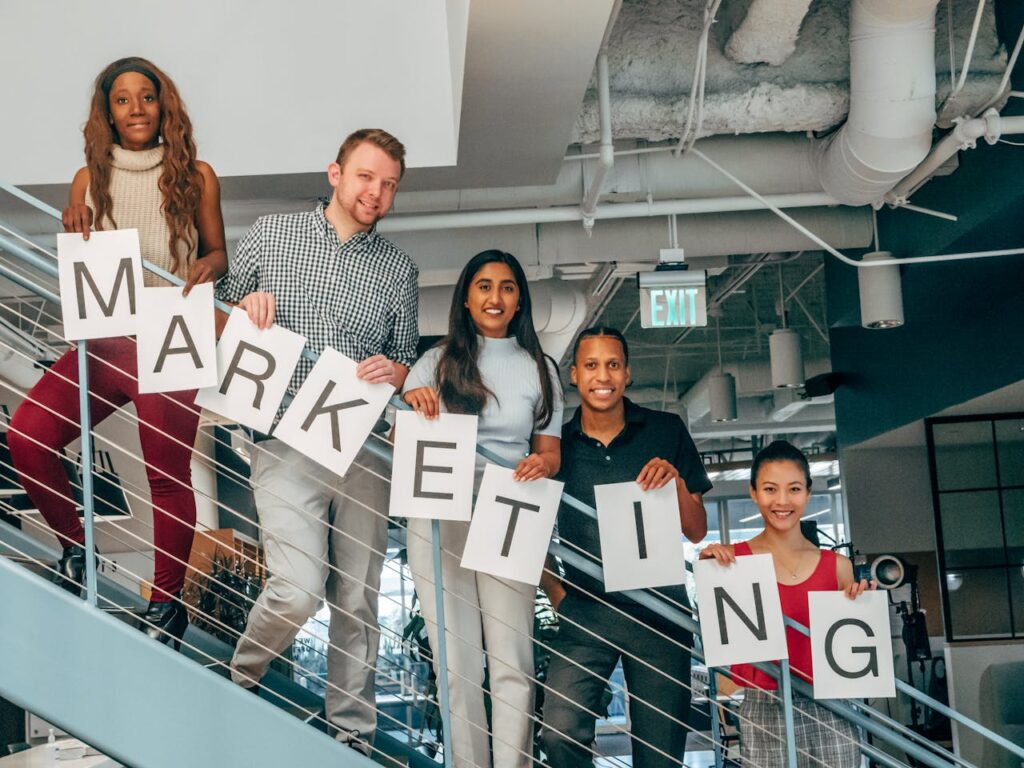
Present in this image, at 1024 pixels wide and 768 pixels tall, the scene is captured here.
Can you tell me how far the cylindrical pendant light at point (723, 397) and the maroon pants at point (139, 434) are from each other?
818cm

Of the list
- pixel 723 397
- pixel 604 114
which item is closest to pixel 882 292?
pixel 604 114

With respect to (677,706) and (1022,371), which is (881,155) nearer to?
(1022,371)

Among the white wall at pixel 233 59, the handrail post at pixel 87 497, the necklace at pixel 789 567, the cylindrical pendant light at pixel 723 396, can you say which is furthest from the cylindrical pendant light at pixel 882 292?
the cylindrical pendant light at pixel 723 396

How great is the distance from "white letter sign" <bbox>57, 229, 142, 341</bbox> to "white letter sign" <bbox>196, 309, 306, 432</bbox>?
20 centimetres

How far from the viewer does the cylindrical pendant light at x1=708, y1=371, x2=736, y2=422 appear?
10.4m

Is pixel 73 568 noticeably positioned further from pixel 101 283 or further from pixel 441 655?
pixel 441 655

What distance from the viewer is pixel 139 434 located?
101 inches

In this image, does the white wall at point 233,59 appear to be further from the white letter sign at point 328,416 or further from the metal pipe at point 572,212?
the white letter sign at point 328,416

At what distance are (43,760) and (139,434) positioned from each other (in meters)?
2.93

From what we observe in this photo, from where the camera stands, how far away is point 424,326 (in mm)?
7660

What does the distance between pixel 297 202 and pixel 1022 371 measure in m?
3.58

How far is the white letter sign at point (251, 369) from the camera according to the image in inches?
97.1

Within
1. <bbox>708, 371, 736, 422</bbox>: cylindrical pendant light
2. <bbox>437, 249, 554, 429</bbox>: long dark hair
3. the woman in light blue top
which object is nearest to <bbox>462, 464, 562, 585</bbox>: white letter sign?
the woman in light blue top

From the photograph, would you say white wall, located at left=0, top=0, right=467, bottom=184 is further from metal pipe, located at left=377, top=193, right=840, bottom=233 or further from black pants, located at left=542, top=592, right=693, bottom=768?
black pants, located at left=542, top=592, right=693, bottom=768
